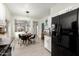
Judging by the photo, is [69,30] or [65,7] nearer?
[69,30]

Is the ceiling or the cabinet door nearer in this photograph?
the cabinet door

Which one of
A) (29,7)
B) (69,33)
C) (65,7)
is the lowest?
(69,33)

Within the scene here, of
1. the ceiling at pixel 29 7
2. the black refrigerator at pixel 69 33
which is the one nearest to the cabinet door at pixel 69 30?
the black refrigerator at pixel 69 33

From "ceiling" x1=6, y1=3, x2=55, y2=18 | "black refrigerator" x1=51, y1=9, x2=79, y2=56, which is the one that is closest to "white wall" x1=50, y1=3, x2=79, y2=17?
"black refrigerator" x1=51, y1=9, x2=79, y2=56

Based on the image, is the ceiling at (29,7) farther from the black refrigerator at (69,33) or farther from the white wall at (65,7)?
the black refrigerator at (69,33)

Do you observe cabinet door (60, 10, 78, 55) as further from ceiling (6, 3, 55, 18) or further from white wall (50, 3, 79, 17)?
ceiling (6, 3, 55, 18)

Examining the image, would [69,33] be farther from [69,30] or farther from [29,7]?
[29,7]

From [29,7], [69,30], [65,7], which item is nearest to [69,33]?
[69,30]

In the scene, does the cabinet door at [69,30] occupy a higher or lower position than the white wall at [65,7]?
lower

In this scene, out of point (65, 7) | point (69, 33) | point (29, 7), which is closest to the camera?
point (69, 33)

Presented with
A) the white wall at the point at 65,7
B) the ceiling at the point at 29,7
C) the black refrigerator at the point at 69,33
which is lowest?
Result: the black refrigerator at the point at 69,33

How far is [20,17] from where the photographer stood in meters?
8.96

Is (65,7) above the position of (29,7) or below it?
below

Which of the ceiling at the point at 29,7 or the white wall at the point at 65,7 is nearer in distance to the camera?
the white wall at the point at 65,7
